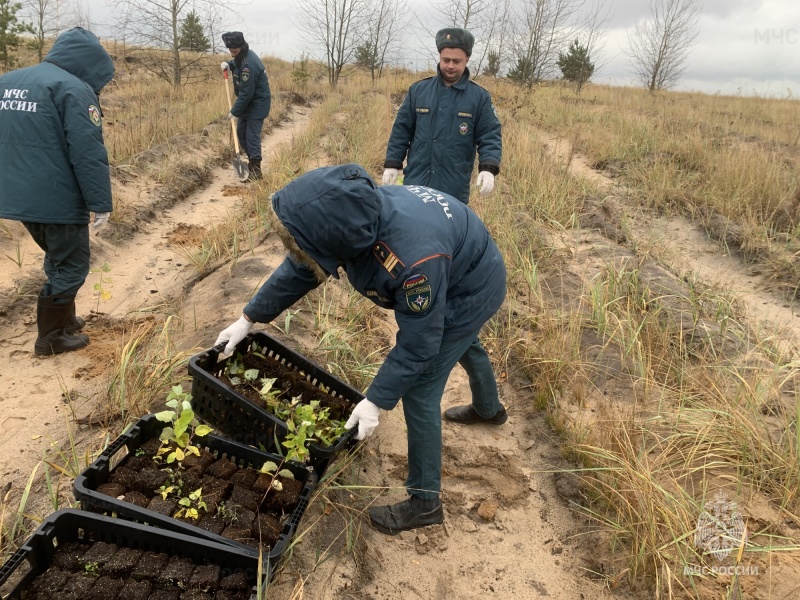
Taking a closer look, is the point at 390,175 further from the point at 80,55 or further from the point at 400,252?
the point at 400,252

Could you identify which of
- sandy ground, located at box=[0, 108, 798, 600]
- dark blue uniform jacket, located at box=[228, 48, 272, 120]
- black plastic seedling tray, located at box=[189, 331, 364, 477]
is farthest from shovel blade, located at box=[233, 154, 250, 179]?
black plastic seedling tray, located at box=[189, 331, 364, 477]

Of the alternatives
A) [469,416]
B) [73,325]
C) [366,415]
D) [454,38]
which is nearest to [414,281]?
[366,415]

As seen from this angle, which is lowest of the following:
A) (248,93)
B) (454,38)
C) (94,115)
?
(94,115)

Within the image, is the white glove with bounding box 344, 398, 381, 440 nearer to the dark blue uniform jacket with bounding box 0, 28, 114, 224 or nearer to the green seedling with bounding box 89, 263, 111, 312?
the dark blue uniform jacket with bounding box 0, 28, 114, 224

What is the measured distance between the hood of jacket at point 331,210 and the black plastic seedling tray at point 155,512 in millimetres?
863

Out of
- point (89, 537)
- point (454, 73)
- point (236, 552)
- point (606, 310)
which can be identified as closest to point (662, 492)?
point (236, 552)

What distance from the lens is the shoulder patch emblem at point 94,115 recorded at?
2.85 metres

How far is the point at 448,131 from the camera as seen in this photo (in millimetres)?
3684

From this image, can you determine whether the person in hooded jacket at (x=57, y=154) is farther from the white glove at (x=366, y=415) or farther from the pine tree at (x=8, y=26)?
the pine tree at (x=8, y=26)

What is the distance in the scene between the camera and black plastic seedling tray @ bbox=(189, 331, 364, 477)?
1974 mm

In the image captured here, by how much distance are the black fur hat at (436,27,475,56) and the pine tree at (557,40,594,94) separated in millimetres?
16626

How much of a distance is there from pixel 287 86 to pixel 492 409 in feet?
51.9

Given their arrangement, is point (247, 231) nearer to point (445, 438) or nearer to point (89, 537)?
point (445, 438)

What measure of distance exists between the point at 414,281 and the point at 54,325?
2.61 meters
